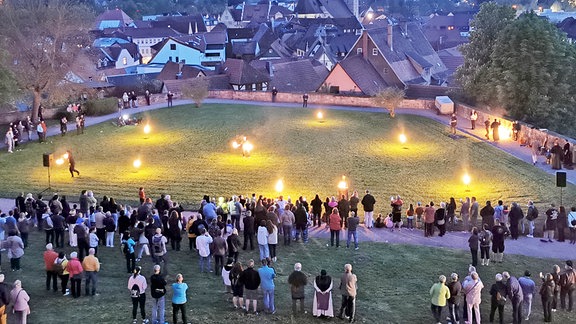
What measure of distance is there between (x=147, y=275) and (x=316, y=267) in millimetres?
4753

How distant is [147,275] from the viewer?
19.5 m

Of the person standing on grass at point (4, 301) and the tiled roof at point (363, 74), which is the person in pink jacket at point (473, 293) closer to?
the person standing on grass at point (4, 301)

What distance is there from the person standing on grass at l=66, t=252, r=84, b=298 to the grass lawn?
0.80ft

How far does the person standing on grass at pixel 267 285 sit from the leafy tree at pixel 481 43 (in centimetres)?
3613

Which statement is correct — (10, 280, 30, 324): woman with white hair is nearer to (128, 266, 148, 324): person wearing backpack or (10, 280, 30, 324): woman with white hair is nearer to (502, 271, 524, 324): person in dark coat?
(128, 266, 148, 324): person wearing backpack

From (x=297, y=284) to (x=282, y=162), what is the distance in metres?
20.1

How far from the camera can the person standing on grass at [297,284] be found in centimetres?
1633

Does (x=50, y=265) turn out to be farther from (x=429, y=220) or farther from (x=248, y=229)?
(x=429, y=220)

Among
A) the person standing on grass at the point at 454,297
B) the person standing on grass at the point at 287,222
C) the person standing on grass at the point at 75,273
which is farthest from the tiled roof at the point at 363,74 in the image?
the person standing on grass at the point at 75,273

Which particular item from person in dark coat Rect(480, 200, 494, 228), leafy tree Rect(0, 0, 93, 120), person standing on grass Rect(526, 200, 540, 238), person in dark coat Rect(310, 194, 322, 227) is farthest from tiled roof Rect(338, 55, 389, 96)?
person in dark coat Rect(480, 200, 494, 228)

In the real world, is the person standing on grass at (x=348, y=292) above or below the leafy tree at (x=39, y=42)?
below

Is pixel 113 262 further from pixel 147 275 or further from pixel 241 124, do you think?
pixel 241 124

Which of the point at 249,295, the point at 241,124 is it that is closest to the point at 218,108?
the point at 241,124

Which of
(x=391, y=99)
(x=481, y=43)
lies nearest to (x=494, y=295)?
(x=391, y=99)
